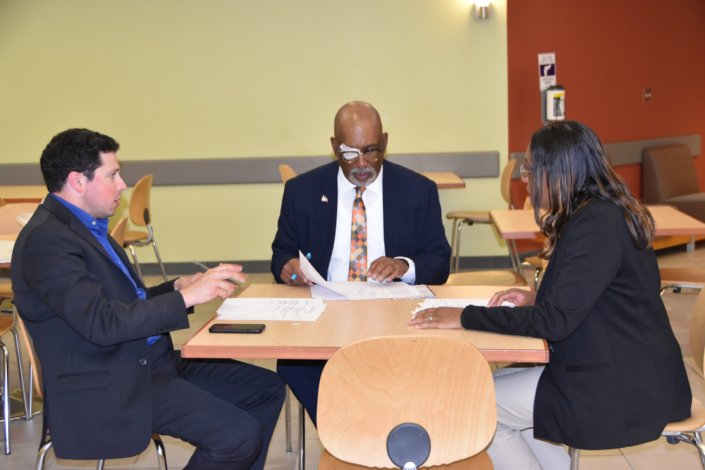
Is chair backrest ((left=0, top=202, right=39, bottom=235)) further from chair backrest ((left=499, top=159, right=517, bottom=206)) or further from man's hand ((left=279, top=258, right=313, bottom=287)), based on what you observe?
chair backrest ((left=499, top=159, right=517, bottom=206))

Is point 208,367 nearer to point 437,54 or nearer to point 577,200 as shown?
point 577,200

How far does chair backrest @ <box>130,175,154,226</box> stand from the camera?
15.3 ft

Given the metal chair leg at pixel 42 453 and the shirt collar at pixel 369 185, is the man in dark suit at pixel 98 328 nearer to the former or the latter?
the metal chair leg at pixel 42 453

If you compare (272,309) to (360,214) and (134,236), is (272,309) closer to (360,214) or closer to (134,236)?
(360,214)

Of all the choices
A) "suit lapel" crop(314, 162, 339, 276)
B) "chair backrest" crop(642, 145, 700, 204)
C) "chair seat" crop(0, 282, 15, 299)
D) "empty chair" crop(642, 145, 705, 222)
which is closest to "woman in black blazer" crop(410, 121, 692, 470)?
"suit lapel" crop(314, 162, 339, 276)

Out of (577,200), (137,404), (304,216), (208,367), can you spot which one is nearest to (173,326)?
(137,404)

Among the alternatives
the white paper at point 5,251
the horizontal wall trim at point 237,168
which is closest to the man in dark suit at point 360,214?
the white paper at point 5,251

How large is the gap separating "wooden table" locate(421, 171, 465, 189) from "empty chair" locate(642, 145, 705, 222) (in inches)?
109

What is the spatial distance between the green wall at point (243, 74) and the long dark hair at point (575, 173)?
388 cm

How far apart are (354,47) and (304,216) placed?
3.26m

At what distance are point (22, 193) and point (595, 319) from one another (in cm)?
476

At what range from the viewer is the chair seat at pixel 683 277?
128 inches

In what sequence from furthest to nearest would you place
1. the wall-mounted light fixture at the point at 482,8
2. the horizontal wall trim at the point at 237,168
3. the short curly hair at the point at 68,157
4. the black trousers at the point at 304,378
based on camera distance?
the horizontal wall trim at the point at 237,168
the wall-mounted light fixture at the point at 482,8
the black trousers at the point at 304,378
the short curly hair at the point at 68,157

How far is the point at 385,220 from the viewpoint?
2607mm
